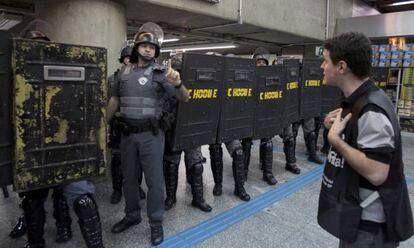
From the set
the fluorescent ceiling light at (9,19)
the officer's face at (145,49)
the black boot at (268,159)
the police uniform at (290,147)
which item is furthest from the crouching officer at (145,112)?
the fluorescent ceiling light at (9,19)

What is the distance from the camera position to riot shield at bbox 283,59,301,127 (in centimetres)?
343

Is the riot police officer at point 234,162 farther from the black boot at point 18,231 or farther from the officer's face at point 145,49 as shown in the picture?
the black boot at point 18,231

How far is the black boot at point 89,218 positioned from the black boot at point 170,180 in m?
0.88

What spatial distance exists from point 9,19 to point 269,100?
12.6 feet

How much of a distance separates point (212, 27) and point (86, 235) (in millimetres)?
3587

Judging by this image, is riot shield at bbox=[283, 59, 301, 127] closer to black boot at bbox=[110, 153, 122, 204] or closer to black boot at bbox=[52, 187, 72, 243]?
black boot at bbox=[110, 153, 122, 204]

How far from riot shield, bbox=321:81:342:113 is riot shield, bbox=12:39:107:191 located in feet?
11.3

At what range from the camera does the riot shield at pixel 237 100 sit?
2675mm

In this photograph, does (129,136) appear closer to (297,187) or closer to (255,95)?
(255,95)

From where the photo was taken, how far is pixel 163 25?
429 centimetres

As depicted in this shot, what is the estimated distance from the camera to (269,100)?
122 inches

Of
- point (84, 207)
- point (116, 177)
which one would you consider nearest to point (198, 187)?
point (116, 177)

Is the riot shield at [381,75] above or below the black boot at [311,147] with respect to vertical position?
above

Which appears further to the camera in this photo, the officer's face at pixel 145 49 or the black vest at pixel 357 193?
the officer's face at pixel 145 49
